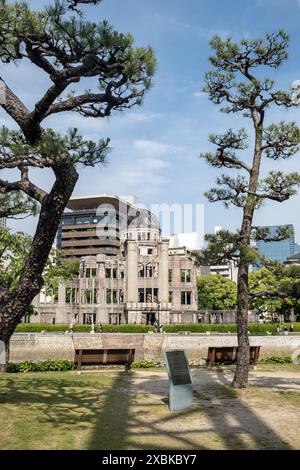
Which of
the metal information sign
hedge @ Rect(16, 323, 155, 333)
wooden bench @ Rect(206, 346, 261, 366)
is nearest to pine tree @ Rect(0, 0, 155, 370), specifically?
the metal information sign

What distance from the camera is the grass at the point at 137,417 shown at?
7059 mm

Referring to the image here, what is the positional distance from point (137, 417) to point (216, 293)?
67510 millimetres

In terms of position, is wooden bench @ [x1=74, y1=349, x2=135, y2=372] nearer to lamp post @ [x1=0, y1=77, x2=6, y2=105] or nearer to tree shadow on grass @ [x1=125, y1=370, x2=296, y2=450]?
tree shadow on grass @ [x1=125, y1=370, x2=296, y2=450]

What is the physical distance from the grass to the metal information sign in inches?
9.9

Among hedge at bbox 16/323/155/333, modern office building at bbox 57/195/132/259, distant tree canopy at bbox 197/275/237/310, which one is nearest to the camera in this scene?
hedge at bbox 16/323/155/333

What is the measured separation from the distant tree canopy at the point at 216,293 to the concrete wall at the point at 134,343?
41.7 metres

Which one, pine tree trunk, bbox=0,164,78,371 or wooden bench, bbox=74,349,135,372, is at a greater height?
pine tree trunk, bbox=0,164,78,371

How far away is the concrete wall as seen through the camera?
29.4m

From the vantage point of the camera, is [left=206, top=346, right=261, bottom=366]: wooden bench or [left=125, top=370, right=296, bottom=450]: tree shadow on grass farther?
[left=206, top=346, right=261, bottom=366]: wooden bench

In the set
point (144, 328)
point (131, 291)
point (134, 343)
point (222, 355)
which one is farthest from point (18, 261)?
point (131, 291)

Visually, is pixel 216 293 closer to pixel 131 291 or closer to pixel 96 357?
pixel 131 291

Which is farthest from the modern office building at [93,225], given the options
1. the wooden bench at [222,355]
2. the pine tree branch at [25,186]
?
the pine tree branch at [25,186]
